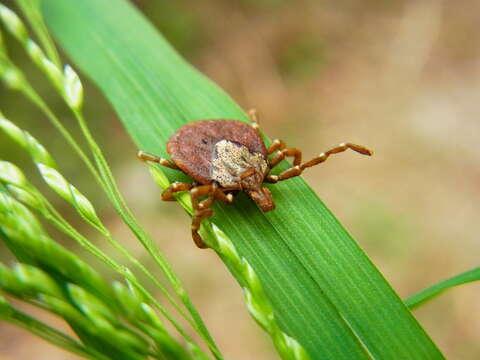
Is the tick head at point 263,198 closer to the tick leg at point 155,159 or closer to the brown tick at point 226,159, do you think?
the brown tick at point 226,159

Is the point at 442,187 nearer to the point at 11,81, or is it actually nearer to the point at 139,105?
the point at 139,105

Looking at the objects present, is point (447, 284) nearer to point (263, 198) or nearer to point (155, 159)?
point (263, 198)

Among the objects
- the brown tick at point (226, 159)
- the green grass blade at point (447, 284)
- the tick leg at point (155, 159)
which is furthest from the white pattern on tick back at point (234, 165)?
the green grass blade at point (447, 284)

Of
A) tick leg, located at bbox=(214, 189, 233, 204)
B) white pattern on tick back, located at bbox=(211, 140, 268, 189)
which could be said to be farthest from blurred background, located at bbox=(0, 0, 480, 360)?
tick leg, located at bbox=(214, 189, 233, 204)

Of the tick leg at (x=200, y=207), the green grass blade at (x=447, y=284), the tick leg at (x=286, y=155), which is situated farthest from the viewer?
the tick leg at (x=286, y=155)

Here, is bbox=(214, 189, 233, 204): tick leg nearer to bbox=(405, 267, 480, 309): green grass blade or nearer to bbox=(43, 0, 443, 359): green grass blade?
bbox=(43, 0, 443, 359): green grass blade

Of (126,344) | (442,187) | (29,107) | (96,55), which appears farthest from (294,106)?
(126,344)

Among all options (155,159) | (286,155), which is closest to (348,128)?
(286,155)
